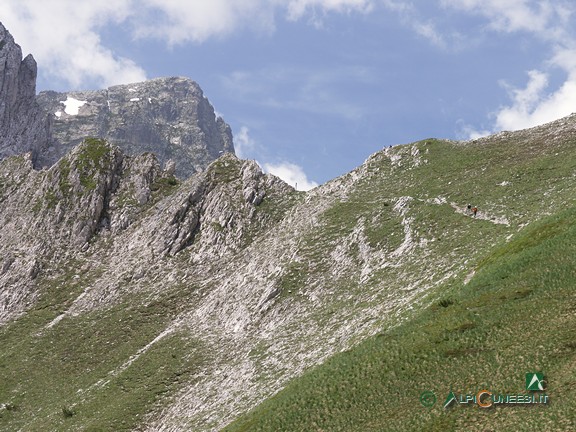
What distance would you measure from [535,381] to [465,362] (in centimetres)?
538

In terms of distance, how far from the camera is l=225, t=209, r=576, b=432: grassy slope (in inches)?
1240

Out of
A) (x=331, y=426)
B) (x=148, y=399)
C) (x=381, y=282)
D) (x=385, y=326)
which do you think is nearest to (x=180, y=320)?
(x=148, y=399)

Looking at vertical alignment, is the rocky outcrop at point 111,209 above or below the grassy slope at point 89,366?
above

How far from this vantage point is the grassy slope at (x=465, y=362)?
31500mm

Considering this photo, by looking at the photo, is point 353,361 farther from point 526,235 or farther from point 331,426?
point 526,235
